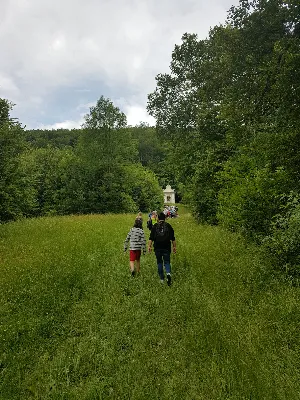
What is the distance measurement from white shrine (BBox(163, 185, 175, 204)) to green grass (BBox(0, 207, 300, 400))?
82.1 m

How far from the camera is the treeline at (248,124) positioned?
9500 millimetres

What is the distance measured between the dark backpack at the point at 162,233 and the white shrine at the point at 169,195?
272ft

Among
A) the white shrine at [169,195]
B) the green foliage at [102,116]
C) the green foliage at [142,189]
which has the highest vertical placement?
the green foliage at [102,116]

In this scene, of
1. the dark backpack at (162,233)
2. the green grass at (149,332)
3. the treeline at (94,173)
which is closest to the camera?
the green grass at (149,332)

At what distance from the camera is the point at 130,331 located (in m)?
6.13

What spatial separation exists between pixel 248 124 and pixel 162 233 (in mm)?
8047

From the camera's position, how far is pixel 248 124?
14.5m

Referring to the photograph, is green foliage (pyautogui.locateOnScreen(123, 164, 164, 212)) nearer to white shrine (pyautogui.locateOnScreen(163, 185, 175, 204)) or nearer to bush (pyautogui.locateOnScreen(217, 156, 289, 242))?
bush (pyautogui.locateOnScreen(217, 156, 289, 242))

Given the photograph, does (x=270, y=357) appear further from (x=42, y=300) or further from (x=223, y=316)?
(x=42, y=300)

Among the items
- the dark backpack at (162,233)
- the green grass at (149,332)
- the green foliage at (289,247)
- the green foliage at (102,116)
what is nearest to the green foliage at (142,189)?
the green foliage at (102,116)

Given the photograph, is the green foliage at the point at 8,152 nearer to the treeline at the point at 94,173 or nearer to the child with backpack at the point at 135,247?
the child with backpack at the point at 135,247

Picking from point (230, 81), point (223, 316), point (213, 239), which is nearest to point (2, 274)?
point (223, 316)

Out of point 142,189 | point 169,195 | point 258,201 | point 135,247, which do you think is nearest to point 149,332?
point 135,247

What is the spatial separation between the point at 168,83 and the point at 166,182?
66.1 m
